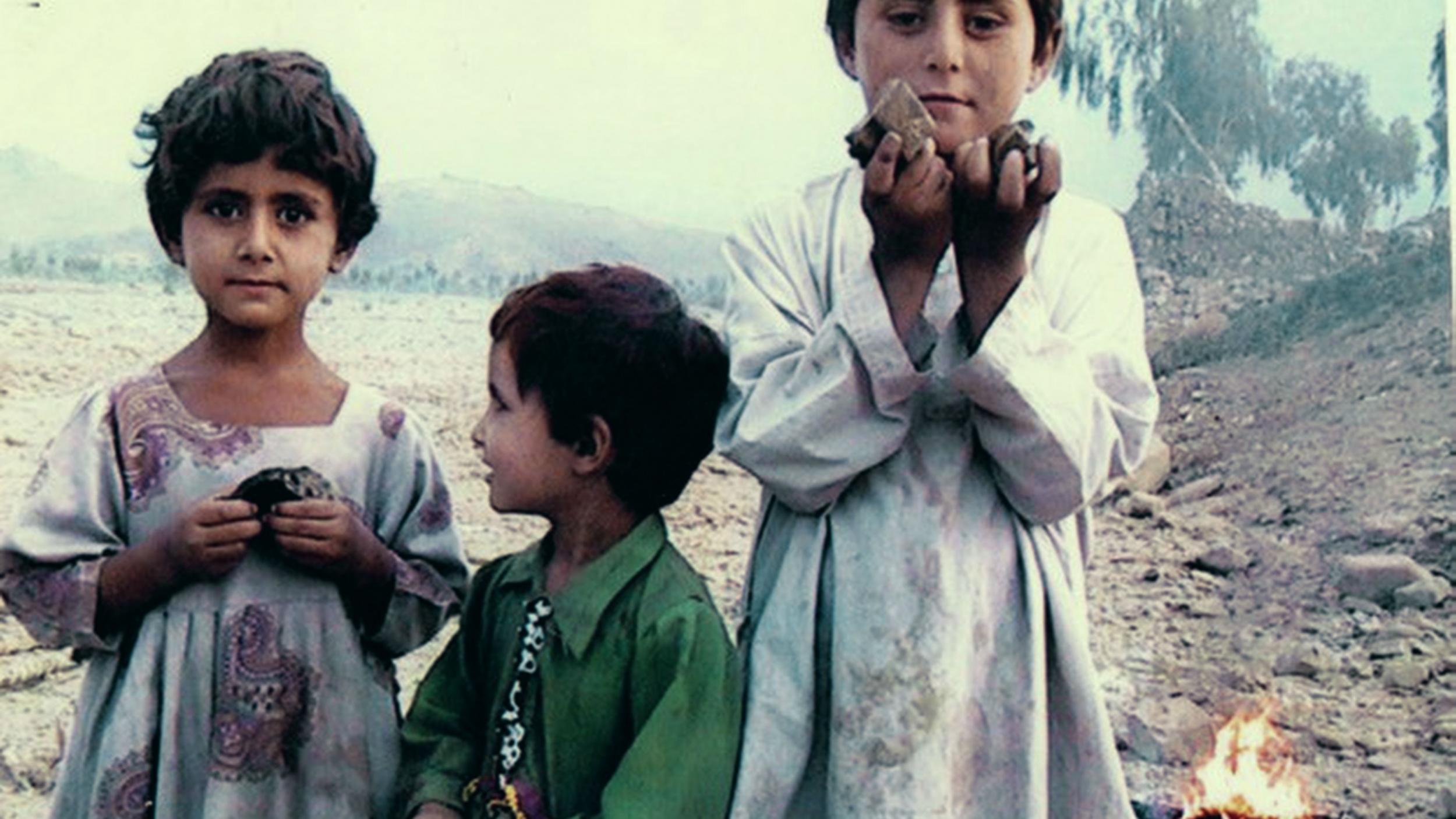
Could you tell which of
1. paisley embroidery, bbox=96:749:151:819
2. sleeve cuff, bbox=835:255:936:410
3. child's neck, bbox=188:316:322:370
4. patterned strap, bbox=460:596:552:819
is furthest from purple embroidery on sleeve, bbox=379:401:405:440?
sleeve cuff, bbox=835:255:936:410

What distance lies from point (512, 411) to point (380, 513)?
0.26 m

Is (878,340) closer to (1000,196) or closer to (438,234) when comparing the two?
(1000,196)

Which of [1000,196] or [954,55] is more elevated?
[954,55]

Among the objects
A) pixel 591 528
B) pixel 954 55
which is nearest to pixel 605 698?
pixel 591 528

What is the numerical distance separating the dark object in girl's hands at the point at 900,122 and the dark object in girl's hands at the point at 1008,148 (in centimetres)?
6

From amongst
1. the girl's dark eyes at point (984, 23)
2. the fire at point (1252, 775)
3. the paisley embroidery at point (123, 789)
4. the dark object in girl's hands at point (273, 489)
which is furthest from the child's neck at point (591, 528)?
the fire at point (1252, 775)

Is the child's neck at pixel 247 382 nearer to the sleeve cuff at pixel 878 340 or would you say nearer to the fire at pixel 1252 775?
the sleeve cuff at pixel 878 340

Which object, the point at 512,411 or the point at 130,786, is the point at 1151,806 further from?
the point at 130,786

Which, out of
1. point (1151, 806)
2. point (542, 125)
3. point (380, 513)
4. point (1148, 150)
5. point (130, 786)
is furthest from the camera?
point (1148, 150)

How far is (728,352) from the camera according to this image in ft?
6.04

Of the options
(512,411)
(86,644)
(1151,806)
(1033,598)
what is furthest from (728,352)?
(1151,806)

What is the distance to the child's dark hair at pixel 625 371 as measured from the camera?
182 cm

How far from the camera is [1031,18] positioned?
1.81 m

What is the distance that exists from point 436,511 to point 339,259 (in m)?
A: 0.33
